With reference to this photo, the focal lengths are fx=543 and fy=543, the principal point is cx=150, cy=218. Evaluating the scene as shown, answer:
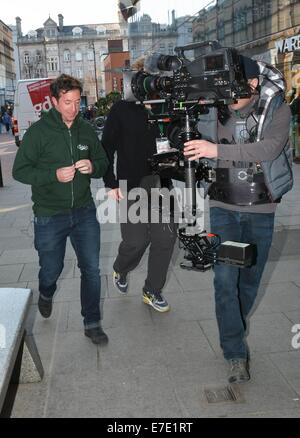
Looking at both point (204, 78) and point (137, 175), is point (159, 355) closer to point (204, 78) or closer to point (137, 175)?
point (137, 175)

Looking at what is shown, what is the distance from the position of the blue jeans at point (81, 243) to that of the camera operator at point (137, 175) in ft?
1.70

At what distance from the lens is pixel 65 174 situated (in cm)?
356

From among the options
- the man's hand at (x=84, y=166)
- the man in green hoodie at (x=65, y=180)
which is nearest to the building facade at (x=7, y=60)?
the man in green hoodie at (x=65, y=180)

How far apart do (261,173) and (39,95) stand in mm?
17418

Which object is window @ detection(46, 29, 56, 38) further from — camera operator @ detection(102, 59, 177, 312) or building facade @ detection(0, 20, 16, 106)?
camera operator @ detection(102, 59, 177, 312)

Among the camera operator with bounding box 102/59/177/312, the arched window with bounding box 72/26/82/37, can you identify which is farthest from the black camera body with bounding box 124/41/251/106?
the arched window with bounding box 72/26/82/37

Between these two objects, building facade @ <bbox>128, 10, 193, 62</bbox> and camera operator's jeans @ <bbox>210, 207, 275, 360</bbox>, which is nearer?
camera operator's jeans @ <bbox>210, 207, 275, 360</bbox>

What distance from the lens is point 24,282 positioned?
5.34 metres

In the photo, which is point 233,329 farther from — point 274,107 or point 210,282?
point 210,282

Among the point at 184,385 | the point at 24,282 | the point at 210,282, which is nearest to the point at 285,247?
the point at 210,282

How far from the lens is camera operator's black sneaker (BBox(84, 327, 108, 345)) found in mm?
3824

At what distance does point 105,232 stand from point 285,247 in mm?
2496

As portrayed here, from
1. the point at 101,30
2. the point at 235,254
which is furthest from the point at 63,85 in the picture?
the point at 101,30

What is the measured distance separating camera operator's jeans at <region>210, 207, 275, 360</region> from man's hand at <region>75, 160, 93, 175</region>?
0.93 m
